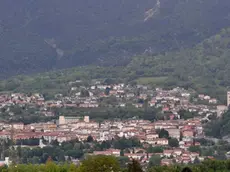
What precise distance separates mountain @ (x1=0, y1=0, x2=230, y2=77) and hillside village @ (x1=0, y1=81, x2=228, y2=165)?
Result: 17091mm

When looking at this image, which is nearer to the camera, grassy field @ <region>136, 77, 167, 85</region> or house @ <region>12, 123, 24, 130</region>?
house @ <region>12, 123, 24, 130</region>

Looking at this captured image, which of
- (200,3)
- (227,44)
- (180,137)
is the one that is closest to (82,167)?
(180,137)

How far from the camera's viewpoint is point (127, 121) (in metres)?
95.8

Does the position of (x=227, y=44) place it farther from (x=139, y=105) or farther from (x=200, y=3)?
(x=139, y=105)

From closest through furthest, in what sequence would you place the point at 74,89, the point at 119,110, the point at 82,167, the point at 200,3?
the point at 82,167, the point at 119,110, the point at 74,89, the point at 200,3

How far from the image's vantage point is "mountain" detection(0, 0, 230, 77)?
445 feet

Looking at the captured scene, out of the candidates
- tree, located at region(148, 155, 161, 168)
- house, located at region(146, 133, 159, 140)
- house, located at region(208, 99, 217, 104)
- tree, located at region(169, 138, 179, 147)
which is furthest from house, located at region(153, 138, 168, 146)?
house, located at region(208, 99, 217, 104)

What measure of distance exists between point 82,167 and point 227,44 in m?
75.5

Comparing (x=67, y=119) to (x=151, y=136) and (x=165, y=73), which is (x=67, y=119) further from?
(x=165, y=73)

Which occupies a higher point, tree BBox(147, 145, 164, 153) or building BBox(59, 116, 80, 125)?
building BBox(59, 116, 80, 125)

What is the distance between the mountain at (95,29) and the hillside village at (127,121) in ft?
56.1

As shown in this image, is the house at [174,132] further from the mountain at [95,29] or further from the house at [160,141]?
the mountain at [95,29]

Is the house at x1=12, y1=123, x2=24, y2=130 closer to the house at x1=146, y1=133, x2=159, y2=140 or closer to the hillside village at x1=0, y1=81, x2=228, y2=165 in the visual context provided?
the hillside village at x1=0, y1=81, x2=228, y2=165

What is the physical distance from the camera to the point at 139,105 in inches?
4090
